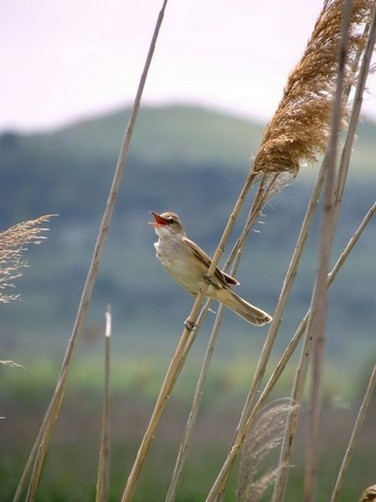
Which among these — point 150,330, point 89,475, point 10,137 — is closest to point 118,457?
point 89,475

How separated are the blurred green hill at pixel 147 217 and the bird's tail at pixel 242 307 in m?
39.1

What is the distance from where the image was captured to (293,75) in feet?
12.5

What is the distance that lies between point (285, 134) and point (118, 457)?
38.1 ft

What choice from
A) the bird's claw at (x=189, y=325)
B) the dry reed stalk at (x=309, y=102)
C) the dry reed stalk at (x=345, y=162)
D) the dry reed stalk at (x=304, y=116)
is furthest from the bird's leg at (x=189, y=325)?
the dry reed stalk at (x=309, y=102)

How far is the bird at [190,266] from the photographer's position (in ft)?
16.1

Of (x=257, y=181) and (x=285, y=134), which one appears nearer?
(x=285, y=134)

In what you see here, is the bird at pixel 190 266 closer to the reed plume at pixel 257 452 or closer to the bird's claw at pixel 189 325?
the bird's claw at pixel 189 325

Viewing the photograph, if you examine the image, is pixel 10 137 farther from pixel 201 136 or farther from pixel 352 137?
pixel 352 137

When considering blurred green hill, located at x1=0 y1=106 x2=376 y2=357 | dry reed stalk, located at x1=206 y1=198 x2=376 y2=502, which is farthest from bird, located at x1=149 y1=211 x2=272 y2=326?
blurred green hill, located at x1=0 y1=106 x2=376 y2=357

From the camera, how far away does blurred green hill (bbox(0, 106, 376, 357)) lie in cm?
6122

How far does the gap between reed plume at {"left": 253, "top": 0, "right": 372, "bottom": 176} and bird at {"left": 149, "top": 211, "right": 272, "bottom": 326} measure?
111 cm

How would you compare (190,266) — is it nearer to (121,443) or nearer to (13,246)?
(13,246)

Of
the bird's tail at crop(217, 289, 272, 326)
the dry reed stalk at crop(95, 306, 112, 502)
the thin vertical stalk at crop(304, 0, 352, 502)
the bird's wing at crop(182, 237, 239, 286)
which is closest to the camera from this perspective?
the thin vertical stalk at crop(304, 0, 352, 502)

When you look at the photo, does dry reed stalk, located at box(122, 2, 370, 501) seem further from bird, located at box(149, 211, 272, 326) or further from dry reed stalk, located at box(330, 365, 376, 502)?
bird, located at box(149, 211, 272, 326)
